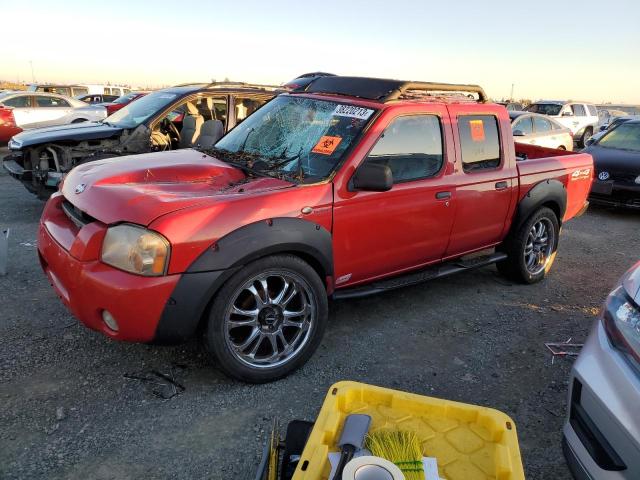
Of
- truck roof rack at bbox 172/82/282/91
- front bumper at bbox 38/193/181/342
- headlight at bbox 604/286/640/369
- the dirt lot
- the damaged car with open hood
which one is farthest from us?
truck roof rack at bbox 172/82/282/91

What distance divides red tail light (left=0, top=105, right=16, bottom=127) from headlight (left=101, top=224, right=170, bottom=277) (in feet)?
38.0

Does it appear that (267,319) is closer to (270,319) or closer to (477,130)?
(270,319)

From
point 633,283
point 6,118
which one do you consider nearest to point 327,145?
point 633,283

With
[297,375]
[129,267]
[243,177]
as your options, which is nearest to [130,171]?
[243,177]

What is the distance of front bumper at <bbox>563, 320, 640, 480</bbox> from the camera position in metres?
1.76

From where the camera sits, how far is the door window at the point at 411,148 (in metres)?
3.54

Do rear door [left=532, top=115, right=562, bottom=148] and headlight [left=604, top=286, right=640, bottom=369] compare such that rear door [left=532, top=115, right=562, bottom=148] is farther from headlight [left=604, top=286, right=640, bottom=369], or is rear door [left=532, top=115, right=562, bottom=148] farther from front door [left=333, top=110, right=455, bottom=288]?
headlight [left=604, top=286, right=640, bottom=369]

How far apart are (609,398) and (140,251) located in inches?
87.5

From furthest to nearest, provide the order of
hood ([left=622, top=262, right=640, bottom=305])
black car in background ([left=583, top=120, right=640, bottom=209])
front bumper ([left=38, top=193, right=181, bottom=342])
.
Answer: black car in background ([left=583, top=120, right=640, bottom=209]) < front bumper ([left=38, top=193, right=181, bottom=342]) < hood ([left=622, top=262, right=640, bottom=305])

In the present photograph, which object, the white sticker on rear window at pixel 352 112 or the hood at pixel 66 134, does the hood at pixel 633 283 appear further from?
the hood at pixel 66 134

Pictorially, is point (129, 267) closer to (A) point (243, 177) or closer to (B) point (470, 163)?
(A) point (243, 177)

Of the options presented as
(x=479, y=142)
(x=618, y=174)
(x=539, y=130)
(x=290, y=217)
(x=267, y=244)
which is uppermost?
(x=479, y=142)

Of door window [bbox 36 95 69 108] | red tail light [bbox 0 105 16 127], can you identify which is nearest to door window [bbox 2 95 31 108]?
door window [bbox 36 95 69 108]

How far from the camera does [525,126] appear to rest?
11.5 metres
